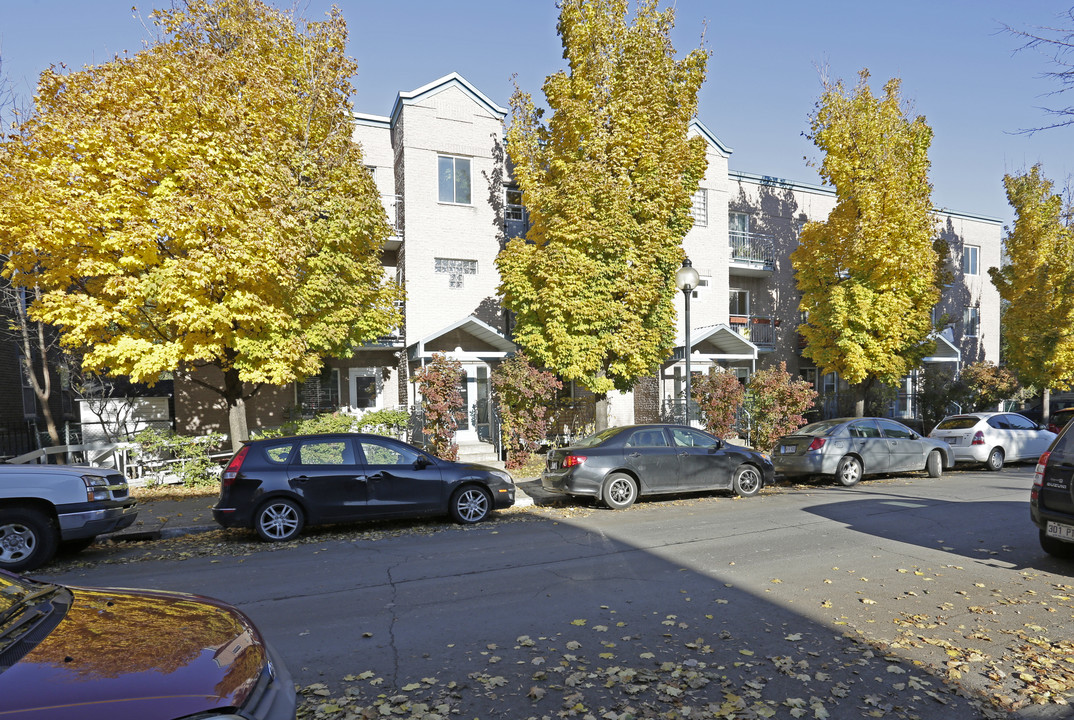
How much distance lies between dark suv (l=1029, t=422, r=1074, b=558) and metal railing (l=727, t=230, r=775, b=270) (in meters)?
18.5

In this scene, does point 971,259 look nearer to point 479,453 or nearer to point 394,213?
point 479,453

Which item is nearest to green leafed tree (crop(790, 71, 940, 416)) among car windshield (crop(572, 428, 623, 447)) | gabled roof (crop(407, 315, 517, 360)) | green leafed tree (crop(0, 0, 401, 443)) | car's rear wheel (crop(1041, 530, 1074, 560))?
gabled roof (crop(407, 315, 517, 360))

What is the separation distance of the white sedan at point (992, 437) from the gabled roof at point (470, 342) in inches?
481

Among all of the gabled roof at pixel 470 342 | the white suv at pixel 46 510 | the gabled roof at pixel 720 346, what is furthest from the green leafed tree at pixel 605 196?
the white suv at pixel 46 510

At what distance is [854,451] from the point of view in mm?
13305

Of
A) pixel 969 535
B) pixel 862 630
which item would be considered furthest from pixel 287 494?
pixel 969 535

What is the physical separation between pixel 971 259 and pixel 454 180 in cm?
2878

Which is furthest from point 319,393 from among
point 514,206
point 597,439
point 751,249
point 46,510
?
point 751,249

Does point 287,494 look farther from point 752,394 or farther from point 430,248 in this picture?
point 752,394

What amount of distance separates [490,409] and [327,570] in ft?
32.4

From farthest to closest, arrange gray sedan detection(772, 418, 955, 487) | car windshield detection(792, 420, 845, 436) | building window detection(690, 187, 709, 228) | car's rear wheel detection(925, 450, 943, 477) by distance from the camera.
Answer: building window detection(690, 187, 709, 228)
car's rear wheel detection(925, 450, 943, 477)
car windshield detection(792, 420, 845, 436)
gray sedan detection(772, 418, 955, 487)

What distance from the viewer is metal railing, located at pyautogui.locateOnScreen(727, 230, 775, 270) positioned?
24.8 meters

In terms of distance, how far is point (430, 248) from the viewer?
19359 mm

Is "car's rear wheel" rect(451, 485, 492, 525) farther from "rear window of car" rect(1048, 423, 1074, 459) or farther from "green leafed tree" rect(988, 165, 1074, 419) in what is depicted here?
"green leafed tree" rect(988, 165, 1074, 419)
